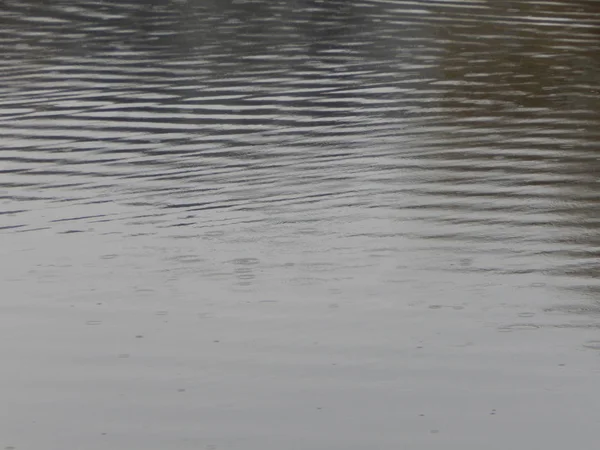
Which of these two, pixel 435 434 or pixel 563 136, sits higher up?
pixel 435 434

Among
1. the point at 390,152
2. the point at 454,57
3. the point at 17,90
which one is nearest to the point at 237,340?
the point at 390,152

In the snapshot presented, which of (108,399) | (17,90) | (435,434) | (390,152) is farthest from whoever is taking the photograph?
(17,90)

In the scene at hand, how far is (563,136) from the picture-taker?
12.0m

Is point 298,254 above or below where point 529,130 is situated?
above

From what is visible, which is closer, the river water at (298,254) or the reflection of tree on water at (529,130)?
the river water at (298,254)

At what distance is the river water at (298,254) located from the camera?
5.70 m

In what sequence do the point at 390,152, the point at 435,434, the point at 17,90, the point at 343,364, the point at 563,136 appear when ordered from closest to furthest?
the point at 435,434 → the point at 343,364 → the point at 390,152 → the point at 563,136 → the point at 17,90

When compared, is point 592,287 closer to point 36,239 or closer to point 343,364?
point 343,364

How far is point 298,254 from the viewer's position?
317 inches

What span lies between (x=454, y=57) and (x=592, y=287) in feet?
31.2

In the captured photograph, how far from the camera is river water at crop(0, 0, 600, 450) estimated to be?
18.7ft

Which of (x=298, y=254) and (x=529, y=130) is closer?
(x=298, y=254)

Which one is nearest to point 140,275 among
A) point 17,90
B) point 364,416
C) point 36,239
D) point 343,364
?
point 36,239

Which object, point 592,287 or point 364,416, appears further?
point 592,287
